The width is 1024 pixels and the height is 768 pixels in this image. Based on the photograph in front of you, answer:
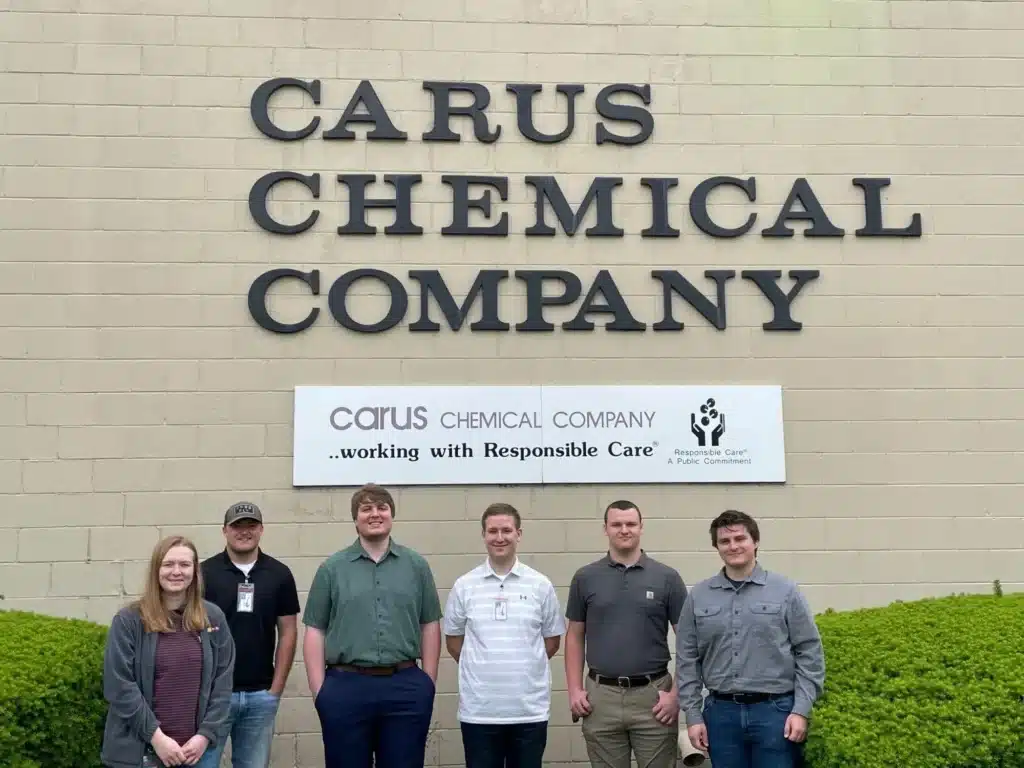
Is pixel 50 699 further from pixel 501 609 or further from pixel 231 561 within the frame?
pixel 501 609

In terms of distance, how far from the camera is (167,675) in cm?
421

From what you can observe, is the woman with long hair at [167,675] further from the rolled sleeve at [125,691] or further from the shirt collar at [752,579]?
the shirt collar at [752,579]

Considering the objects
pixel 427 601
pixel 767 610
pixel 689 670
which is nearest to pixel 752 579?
pixel 767 610

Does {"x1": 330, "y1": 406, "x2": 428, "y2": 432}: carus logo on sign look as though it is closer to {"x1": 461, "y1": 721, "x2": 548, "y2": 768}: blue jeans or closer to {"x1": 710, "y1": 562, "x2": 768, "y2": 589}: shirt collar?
{"x1": 461, "y1": 721, "x2": 548, "y2": 768}: blue jeans

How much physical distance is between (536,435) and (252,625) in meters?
2.09

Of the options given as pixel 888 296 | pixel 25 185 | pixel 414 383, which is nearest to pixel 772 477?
pixel 888 296

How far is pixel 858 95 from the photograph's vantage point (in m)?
6.83

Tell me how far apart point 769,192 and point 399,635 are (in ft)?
12.5

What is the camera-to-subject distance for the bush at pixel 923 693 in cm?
402

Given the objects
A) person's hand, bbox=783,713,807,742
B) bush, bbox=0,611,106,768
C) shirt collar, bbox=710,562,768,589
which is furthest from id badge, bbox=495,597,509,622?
bush, bbox=0,611,106,768

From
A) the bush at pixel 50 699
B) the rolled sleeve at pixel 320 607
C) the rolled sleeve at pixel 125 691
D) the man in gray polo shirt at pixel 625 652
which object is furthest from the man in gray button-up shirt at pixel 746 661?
the bush at pixel 50 699

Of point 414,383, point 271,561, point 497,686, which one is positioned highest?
point 414,383

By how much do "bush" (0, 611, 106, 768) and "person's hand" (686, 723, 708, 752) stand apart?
2.56 meters

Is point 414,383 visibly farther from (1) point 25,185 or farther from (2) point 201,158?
(1) point 25,185
